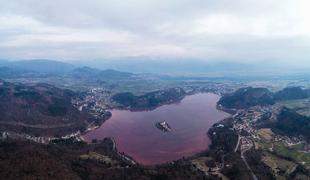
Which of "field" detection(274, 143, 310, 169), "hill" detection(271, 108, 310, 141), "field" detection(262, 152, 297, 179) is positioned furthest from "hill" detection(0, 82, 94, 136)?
"hill" detection(271, 108, 310, 141)

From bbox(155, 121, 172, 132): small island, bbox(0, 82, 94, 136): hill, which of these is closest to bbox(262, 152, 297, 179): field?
bbox(155, 121, 172, 132): small island

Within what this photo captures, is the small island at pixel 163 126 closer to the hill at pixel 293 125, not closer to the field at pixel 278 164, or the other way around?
the hill at pixel 293 125

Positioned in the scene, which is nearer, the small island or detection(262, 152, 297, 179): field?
detection(262, 152, 297, 179): field

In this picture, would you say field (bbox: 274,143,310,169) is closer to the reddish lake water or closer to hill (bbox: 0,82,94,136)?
the reddish lake water

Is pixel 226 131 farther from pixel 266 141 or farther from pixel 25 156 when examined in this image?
pixel 25 156

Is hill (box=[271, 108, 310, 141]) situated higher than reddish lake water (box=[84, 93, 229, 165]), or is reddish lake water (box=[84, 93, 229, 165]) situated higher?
hill (box=[271, 108, 310, 141])

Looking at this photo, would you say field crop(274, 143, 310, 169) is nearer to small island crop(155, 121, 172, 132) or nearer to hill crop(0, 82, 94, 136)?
small island crop(155, 121, 172, 132)

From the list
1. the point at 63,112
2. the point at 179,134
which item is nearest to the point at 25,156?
the point at 179,134

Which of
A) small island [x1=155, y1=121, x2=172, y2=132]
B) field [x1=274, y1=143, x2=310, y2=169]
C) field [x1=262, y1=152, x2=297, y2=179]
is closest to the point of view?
field [x1=262, y1=152, x2=297, y2=179]

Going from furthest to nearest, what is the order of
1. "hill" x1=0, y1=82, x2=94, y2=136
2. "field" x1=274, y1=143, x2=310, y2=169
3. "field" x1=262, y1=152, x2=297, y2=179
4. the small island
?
the small island < "hill" x1=0, y1=82, x2=94, y2=136 < "field" x1=274, y1=143, x2=310, y2=169 < "field" x1=262, y1=152, x2=297, y2=179

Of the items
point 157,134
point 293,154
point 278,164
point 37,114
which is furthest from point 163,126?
point 278,164
